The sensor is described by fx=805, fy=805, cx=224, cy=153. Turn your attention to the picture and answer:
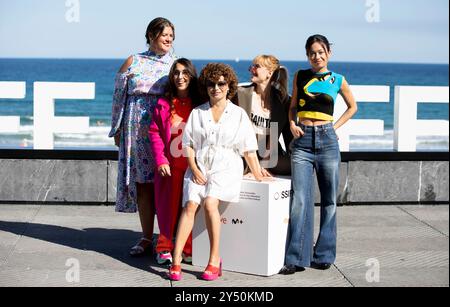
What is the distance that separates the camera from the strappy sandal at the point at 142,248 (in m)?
6.12

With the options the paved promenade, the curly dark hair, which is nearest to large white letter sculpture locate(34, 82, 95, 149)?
the paved promenade

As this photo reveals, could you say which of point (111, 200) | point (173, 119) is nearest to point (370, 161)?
point (111, 200)

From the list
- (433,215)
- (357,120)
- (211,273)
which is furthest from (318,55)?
(357,120)

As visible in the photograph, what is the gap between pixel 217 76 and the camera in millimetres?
5406

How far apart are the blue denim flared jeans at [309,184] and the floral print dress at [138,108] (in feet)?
3.59

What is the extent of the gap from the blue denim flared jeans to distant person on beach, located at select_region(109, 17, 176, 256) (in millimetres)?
1102

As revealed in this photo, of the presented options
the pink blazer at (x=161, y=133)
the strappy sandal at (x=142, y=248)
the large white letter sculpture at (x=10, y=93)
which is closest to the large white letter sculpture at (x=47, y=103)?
the large white letter sculpture at (x=10, y=93)

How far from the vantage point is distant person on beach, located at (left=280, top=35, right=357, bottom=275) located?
5562 millimetres

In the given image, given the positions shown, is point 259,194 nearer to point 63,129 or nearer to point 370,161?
point 370,161

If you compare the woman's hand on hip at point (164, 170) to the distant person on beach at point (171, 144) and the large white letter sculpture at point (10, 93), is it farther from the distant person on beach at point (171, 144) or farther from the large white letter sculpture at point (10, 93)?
the large white letter sculpture at point (10, 93)

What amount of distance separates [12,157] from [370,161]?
12.1ft

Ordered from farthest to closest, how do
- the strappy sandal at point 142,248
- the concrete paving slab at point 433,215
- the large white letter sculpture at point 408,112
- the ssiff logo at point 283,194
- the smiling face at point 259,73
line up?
1. the large white letter sculpture at point 408,112
2. the concrete paving slab at point 433,215
3. the strappy sandal at point 142,248
4. the smiling face at point 259,73
5. the ssiff logo at point 283,194
